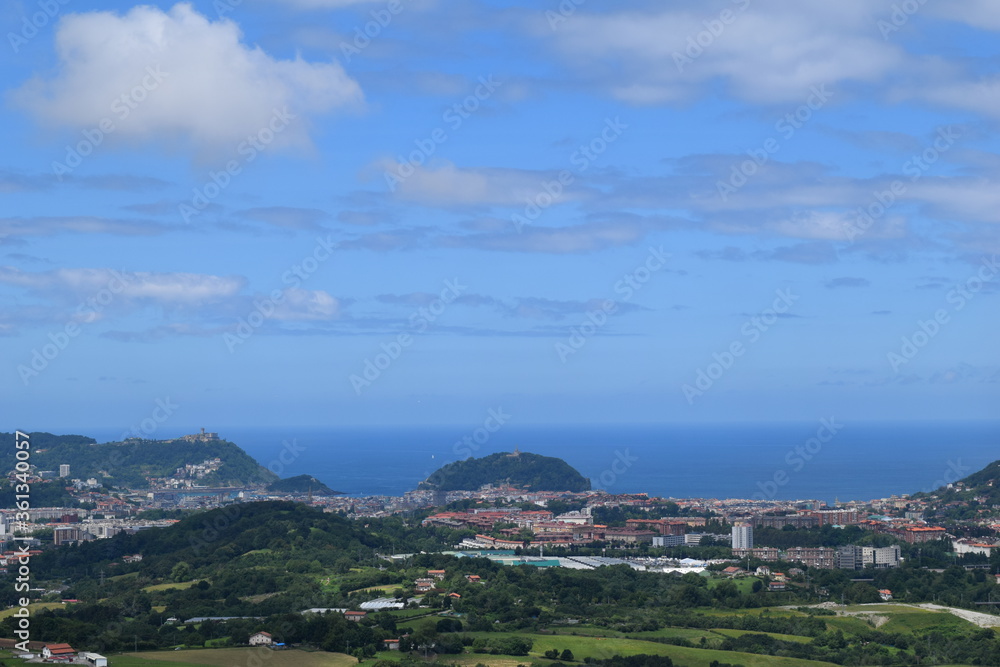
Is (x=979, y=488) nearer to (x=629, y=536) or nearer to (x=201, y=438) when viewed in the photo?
(x=629, y=536)

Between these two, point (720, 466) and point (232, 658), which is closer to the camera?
point (232, 658)

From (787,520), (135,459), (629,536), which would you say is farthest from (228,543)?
(135,459)

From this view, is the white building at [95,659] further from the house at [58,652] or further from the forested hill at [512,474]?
the forested hill at [512,474]

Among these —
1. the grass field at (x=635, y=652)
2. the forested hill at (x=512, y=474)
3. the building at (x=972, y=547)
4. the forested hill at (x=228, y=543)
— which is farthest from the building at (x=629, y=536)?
the forested hill at (x=512, y=474)

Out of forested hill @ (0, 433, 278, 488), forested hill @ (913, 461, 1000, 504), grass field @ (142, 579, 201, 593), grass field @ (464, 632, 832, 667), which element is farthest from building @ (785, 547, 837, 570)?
forested hill @ (0, 433, 278, 488)

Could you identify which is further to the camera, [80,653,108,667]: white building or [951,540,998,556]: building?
[951,540,998,556]: building

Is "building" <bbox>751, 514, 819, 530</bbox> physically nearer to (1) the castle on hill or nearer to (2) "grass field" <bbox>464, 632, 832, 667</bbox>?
(2) "grass field" <bbox>464, 632, 832, 667</bbox>

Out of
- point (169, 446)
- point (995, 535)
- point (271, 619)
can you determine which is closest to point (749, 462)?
point (169, 446)
